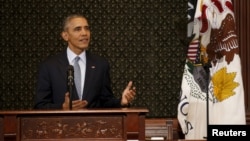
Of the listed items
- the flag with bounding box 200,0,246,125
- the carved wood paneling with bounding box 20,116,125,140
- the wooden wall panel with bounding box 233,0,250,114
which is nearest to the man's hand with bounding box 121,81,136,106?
the carved wood paneling with bounding box 20,116,125,140

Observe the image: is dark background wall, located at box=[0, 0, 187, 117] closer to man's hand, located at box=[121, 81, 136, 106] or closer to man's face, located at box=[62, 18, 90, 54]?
man's face, located at box=[62, 18, 90, 54]

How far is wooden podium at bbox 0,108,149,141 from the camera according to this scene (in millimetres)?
4250

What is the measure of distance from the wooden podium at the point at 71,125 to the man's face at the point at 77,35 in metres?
1.25

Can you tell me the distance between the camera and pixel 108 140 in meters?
4.25

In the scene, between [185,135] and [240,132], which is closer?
[240,132]

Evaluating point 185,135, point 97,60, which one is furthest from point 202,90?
point 97,60

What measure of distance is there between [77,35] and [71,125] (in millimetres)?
1376

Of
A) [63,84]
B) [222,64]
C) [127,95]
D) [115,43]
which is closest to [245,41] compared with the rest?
[222,64]

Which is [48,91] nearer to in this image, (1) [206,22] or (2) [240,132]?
(1) [206,22]

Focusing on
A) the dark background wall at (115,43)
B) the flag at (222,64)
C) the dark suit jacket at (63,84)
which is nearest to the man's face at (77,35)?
the dark suit jacket at (63,84)

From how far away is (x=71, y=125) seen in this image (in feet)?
14.0

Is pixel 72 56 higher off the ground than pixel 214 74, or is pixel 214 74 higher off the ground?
pixel 72 56

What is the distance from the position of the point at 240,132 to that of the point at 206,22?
2.63m

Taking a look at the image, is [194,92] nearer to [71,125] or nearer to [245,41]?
[245,41]
